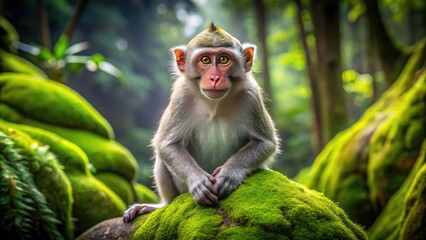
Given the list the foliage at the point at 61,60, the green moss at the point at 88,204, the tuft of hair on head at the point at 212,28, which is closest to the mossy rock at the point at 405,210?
the tuft of hair on head at the point at 212,28

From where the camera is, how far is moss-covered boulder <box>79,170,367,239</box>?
11.8 feet

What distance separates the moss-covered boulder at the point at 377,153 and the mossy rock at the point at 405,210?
44cm

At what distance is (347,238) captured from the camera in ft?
12.1

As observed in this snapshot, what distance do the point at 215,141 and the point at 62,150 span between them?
257cm

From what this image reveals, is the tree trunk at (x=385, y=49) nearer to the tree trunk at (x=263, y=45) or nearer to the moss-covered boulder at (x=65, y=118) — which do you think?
the tree trunk at (x=263, y=45)

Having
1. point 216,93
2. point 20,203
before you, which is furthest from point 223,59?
point 20,203

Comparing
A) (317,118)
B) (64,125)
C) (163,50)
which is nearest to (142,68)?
(163,50)

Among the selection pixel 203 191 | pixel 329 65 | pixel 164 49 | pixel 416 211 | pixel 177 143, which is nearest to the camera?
pixel 203 191

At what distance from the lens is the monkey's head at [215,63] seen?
172 inches

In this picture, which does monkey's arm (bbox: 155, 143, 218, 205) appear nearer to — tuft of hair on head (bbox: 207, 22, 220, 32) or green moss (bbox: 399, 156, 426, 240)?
tuft of hair on head (bbox: 207, 22, 220, 32)

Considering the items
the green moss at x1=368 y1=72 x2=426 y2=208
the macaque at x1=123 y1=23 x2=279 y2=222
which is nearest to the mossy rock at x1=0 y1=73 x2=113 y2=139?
the macaque at x1=123 y1=23 x2=279 y2=222

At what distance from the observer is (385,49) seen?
35.1 ft

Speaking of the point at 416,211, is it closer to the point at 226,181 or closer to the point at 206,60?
the point at 226,181

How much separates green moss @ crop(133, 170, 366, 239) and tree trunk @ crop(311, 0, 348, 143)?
24.7 ft
